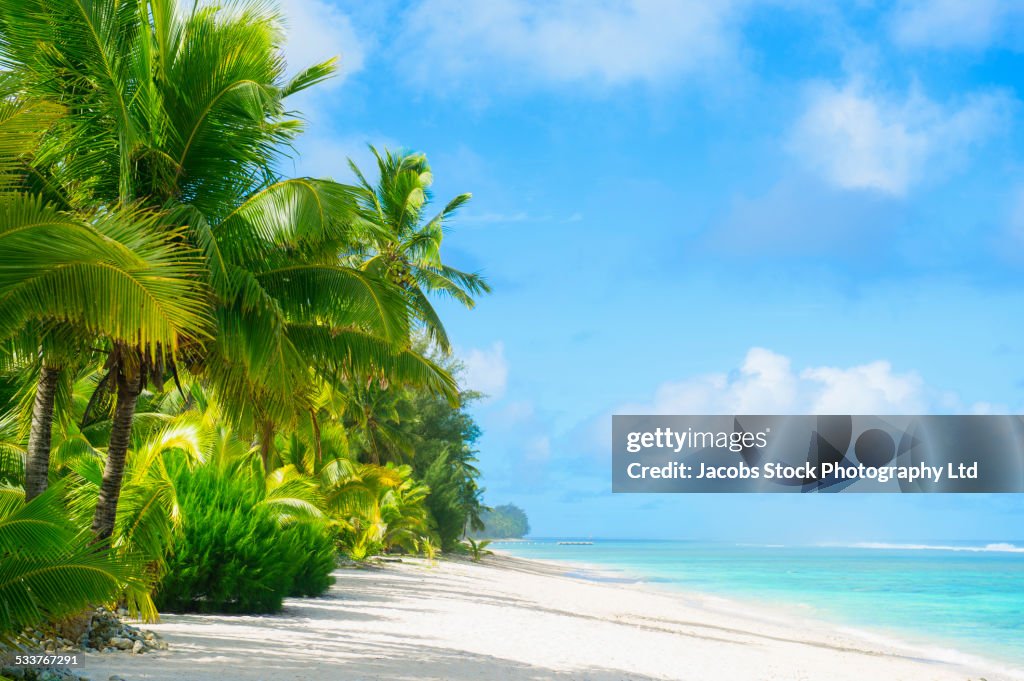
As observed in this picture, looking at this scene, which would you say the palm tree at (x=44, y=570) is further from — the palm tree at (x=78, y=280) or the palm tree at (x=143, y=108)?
the palm tree at (x=143, y=108)

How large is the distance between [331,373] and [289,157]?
8.39ft

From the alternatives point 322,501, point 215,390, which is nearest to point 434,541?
point 322,501

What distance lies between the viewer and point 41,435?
8109 millimetres

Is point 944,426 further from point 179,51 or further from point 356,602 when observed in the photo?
point 179,51

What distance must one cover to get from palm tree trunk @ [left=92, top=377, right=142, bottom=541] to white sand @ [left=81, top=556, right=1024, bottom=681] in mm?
1270

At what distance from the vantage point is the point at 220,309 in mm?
8836

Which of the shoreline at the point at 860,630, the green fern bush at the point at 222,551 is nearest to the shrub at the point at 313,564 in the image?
the green fern bush at the point at 222,551

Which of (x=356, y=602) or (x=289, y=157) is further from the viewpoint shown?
(x=356, y=602)

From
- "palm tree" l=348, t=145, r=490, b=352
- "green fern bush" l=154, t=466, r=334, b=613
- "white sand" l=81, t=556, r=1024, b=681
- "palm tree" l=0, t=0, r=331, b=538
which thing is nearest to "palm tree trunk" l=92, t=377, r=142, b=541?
"palm tree" l=0, t=0, r=331, b=538

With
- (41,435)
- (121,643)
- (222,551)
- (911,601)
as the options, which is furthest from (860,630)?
(41,435)

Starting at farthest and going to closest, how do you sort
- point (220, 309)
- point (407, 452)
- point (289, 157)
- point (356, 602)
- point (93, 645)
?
point (407, 452), point (356, 602), point (289, 157), point (220, 309), point (93, 645)

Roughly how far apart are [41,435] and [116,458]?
77cm

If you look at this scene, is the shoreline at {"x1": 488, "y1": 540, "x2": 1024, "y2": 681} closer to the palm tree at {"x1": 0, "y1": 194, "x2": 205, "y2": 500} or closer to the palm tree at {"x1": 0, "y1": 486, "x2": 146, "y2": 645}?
the palm tree at {"x1": 0, "y1": 486, "x2": 146, "y2": 645}

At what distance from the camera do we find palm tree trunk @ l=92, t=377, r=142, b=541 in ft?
27.9
